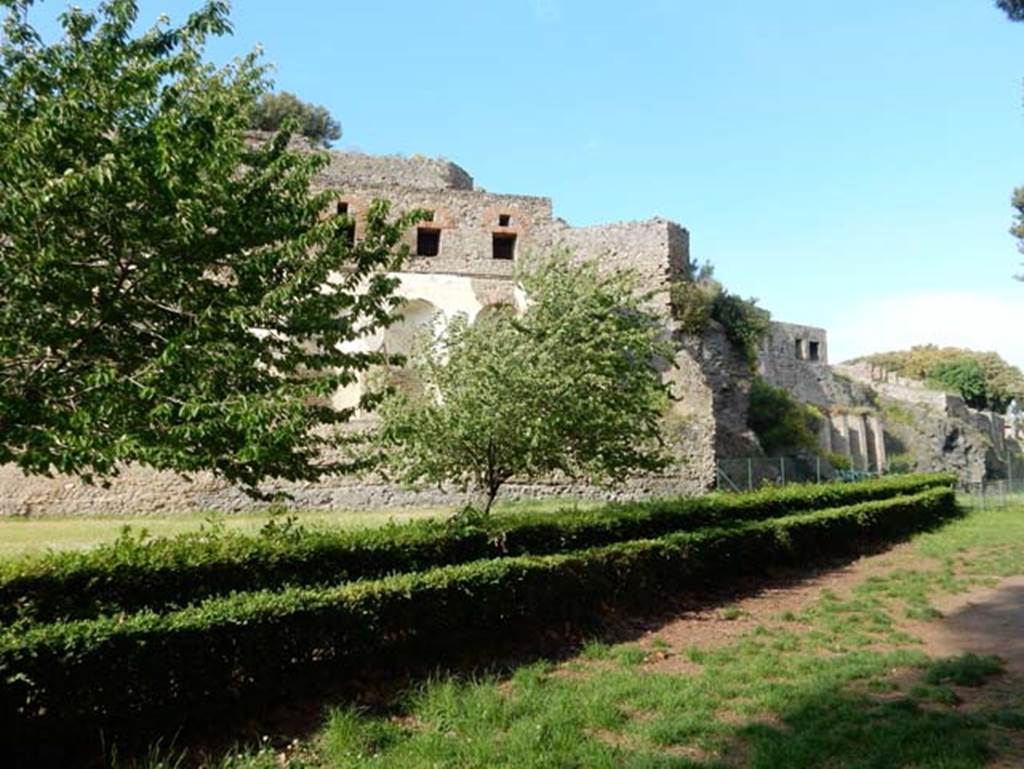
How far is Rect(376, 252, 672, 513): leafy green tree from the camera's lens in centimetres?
1200

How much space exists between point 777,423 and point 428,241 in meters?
16.4

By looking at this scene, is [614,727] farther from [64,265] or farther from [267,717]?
[64,265]

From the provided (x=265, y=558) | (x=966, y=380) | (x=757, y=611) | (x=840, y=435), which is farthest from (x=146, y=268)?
(x=966, y=380)

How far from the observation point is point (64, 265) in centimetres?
728

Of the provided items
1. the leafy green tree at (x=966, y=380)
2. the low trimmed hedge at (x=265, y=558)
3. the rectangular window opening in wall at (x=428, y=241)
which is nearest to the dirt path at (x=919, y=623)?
the low trimmed hedge at (x=265, y=558)

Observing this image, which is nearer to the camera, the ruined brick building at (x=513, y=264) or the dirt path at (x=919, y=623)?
the dirt path at (x=919, y=623)

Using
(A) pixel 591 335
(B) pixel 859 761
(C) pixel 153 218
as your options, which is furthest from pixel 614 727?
(A) pixel 591 335

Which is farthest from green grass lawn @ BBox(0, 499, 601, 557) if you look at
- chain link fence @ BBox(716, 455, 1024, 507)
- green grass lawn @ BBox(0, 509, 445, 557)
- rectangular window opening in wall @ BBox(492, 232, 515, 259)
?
rectangular window opening in wall @ BBox(492, 232, 515, 259)

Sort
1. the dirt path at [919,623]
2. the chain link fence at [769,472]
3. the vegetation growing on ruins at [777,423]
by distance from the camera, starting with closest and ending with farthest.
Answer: the dirt path at [919,623]
the chain link fence at [769,472]
the vegetation growing on ruins at [777,423]

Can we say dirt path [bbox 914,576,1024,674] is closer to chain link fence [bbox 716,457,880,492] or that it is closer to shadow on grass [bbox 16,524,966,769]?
shadow on grass [bbox 16,524,966,769]

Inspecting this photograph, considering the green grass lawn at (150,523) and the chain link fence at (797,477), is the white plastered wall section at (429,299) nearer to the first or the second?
the green grass lawn at (150,523)

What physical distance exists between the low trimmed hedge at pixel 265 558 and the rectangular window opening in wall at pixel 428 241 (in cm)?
1954

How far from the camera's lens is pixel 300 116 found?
43.8m

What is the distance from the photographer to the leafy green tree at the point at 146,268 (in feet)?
22.9
